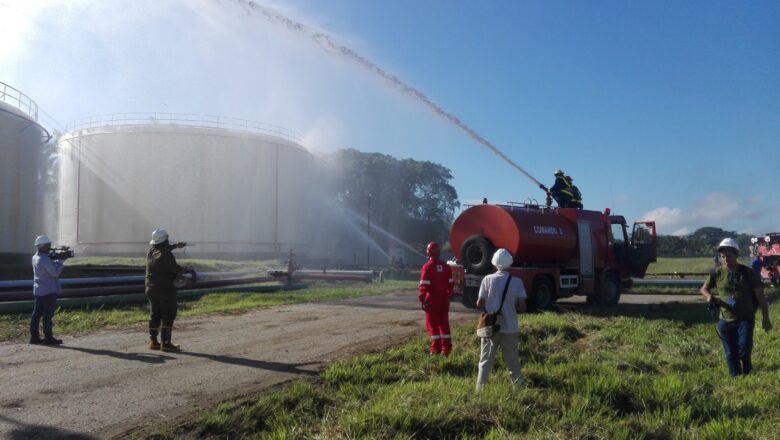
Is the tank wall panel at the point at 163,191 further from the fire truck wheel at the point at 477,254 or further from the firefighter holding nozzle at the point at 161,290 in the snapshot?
the firefighter holding nozzle at the point at 161,290

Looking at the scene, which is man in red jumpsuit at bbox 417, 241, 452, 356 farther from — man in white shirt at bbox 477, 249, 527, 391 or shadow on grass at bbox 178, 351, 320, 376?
man in white shirt at bbox 477, 249, 527, 391

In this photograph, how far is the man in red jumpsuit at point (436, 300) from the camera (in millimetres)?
8023

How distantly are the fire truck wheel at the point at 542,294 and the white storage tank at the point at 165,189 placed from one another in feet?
110

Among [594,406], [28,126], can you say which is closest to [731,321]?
[594,406]

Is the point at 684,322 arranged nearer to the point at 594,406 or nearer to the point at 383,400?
the point at 594,406

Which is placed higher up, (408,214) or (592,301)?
(408,214)

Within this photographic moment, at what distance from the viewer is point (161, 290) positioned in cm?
843

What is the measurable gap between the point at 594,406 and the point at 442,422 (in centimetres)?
163

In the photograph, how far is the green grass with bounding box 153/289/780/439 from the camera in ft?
15.8

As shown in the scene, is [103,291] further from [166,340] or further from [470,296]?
[470,296]

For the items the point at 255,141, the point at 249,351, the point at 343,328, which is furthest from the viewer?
the point at 255,141

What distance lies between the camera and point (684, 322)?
11.7 m

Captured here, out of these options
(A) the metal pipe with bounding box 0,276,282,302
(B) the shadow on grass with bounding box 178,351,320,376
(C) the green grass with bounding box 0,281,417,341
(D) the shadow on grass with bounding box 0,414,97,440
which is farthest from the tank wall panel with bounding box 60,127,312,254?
(D) the shadow on grass with bounding box 0,414,97,440

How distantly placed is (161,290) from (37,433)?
Result: 3.74 meters
